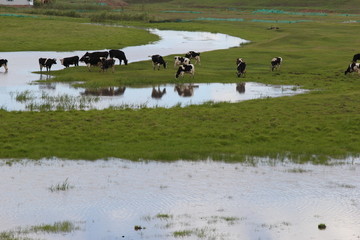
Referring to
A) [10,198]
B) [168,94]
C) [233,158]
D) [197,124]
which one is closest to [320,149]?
[233,158]

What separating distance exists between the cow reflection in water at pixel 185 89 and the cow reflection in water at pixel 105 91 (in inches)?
119

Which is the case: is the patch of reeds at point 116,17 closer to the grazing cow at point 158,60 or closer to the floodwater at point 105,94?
the grazing cow at point 158,60

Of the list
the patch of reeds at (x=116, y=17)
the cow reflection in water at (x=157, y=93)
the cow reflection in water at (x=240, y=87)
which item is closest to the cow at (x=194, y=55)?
the cow reflection in water at (x=240, y=87)

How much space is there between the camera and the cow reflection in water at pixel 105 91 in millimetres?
31672

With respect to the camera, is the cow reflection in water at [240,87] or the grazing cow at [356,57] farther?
the grazing cow at [356,57]

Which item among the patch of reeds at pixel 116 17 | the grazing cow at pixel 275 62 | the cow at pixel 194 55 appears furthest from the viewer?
the patch of reeds at pixel 116 17

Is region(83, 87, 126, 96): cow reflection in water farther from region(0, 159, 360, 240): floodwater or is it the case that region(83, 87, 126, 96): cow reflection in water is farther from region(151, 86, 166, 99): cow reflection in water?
region(0, 159, 360, 240): floodwater

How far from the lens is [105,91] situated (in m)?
32.7

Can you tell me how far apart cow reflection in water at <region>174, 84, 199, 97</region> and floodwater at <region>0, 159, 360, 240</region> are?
13.6m

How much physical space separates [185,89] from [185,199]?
19166 millimetres

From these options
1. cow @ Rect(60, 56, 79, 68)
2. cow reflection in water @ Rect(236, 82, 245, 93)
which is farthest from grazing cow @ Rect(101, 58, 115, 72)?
cow reflection in water @ Rect(236, 82, 245, 93)

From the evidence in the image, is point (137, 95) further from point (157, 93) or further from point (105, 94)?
point (105, 94)

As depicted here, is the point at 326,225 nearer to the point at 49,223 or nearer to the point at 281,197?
the point at 281,197

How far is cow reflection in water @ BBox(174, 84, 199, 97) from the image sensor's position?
1272 inches
